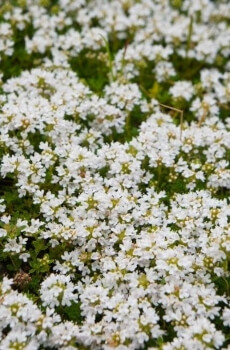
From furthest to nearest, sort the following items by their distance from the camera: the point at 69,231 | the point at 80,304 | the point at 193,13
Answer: the point at 193,13
the point at 69,231
the point at 80,304

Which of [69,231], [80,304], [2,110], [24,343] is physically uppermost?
[2,110]

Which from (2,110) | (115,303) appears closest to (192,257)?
(115,303)

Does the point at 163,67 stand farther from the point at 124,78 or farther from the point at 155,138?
the point at 155,138

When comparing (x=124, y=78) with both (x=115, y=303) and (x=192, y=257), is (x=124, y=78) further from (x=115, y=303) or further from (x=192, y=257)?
(x=115, y=303)

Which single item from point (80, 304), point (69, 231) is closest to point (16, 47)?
point (69, 231)

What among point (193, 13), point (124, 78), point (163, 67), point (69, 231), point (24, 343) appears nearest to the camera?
point (24, 343)

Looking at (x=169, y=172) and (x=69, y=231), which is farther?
(x=169, y=172)

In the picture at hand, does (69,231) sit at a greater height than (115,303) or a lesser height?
greater
